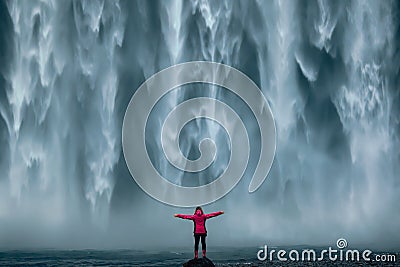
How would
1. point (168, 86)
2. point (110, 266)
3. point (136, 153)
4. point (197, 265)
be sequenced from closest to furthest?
point (197, 265), point (110, 266), point (136, 153), point (168, 86)

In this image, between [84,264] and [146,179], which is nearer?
[84,264]

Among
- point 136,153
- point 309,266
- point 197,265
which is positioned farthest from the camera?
point 136,153

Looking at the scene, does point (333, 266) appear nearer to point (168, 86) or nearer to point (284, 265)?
point (284, 265)

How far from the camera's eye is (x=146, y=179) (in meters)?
69.8

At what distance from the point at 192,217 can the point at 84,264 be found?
13.5 metres

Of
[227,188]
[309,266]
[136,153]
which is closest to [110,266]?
[309,266]

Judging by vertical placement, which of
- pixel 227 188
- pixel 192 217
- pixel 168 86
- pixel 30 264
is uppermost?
pixel 168 86

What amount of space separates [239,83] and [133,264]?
44.0 metres

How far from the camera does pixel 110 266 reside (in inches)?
1351

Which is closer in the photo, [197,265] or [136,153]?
[197,265]

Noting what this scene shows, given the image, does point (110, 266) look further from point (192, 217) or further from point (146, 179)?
point (146, 179)

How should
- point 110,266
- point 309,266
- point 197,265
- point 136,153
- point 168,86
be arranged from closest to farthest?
1. point 197,265
2. point 309,266
3. point 110,266
4. point 136,153
5. point 168,86

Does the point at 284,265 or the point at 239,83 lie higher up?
the point at 239,83

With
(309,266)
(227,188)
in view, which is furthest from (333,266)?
(227,188)
